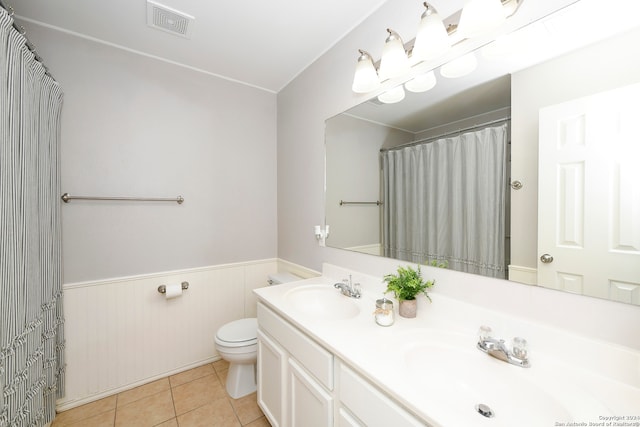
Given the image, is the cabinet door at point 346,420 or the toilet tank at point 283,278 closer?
the cabinet door at point 346,420

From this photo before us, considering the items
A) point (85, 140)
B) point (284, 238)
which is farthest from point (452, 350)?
point (85, 140)

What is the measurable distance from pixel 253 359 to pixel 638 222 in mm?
1899

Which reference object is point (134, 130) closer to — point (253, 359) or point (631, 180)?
point (253, 359)

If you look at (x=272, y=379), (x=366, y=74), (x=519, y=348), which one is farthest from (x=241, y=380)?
(x=366, y=74)

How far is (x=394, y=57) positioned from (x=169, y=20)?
1338 mm

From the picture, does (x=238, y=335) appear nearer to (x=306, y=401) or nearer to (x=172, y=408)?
(x=172, y=408)

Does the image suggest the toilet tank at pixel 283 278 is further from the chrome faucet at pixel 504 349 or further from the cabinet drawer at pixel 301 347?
the chrome faucet at pixel 504 349

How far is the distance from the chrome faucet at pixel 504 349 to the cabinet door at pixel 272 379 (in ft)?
2.77

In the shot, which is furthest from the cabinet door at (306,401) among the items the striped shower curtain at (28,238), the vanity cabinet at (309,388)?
the striped shower curtain at (28,238)

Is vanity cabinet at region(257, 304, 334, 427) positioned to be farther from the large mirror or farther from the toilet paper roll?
the toilet paper roll

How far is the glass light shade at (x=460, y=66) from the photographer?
1037mm

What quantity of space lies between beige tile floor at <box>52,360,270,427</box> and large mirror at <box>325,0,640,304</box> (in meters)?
1.35

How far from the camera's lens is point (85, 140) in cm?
166

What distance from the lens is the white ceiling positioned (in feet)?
4.62
